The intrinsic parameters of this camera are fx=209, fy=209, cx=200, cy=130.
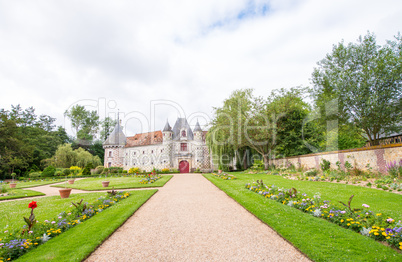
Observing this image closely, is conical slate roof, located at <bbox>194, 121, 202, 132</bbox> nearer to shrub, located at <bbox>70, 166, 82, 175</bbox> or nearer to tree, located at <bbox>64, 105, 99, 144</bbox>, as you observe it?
shrub, located at <bbox>70, 166, 82, 175</bbox>

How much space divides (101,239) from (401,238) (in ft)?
17.9

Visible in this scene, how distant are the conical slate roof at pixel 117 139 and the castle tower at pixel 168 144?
874 centimetres

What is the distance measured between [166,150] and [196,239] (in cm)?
2986

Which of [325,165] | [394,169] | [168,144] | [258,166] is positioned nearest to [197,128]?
[168,144]

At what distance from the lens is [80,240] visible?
14.0ft

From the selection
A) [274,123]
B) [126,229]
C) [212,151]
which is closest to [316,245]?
[126,229]

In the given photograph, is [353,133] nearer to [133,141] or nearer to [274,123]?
[274,123]

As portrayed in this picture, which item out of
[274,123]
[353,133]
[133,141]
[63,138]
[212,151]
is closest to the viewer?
[353,133]

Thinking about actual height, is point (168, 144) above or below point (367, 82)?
below

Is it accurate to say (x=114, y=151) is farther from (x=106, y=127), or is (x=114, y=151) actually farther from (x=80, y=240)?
(x=80, y=240)

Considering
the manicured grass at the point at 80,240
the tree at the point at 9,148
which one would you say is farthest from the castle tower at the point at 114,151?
the manicured grass at the point at 80,240

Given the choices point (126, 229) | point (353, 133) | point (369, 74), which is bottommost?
point (126, 229)

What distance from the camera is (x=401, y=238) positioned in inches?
133

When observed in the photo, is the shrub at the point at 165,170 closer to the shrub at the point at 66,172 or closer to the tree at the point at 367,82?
the shrub at the point at 66,172
